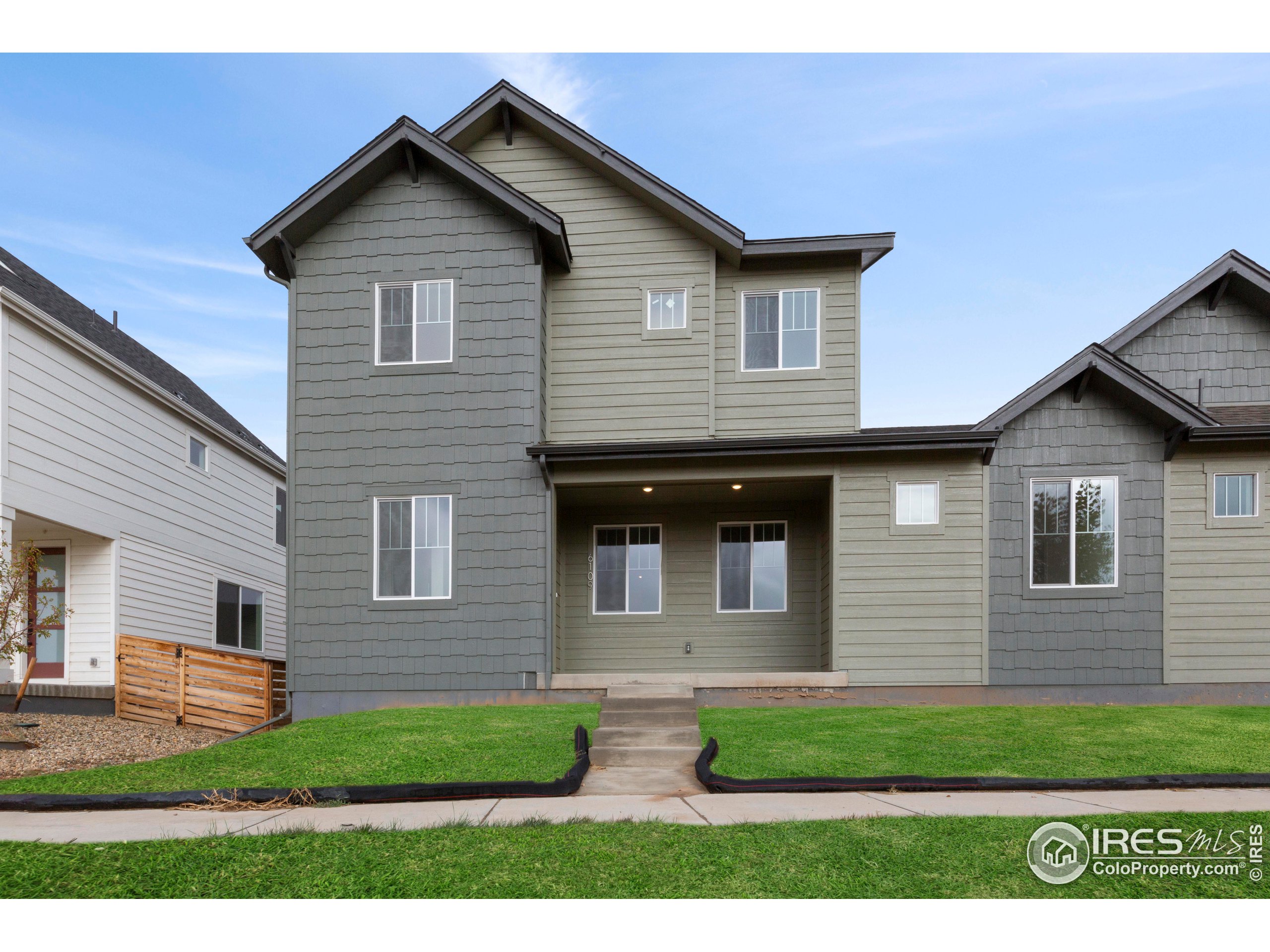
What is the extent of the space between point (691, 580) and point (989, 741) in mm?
6072

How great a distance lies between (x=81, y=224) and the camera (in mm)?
25406

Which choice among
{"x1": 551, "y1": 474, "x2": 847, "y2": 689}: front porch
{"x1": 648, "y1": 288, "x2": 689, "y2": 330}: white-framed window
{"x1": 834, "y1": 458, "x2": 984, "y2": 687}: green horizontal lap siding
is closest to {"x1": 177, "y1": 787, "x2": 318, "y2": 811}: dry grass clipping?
{"x1": 551, "y1": 474, "x2": 847, "y2": 689}: front porch

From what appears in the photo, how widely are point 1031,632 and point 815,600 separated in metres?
3.05

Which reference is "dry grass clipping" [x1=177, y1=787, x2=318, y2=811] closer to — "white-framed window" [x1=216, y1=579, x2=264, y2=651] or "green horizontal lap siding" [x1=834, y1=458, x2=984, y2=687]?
"green horizontal lap siding" [x1=834, y1=458, x2=984, y2=687]

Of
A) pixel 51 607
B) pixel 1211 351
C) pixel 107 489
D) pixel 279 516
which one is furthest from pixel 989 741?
pixel 279 516

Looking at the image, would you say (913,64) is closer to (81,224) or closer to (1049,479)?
(1049,479)

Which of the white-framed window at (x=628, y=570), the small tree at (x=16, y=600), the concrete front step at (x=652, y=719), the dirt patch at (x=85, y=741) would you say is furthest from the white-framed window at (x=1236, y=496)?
the small tree at (x=16, y=600)

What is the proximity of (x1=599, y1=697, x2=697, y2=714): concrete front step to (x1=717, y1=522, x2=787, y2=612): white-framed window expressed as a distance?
358 cm

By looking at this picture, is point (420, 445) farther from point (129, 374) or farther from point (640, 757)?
point (129, 374)

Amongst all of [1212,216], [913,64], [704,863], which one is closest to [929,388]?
[1212,216]

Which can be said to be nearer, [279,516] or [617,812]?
[617,812]

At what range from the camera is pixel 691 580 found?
1412 cm

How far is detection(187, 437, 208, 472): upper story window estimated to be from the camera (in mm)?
17531

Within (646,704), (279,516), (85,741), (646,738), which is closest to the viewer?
(646,738)
